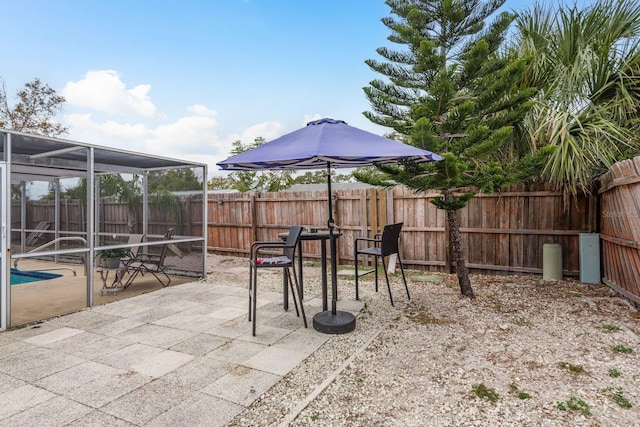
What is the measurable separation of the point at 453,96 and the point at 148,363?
13.1 ft

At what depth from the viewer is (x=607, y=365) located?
7.97 ft

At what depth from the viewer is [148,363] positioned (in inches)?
99.4

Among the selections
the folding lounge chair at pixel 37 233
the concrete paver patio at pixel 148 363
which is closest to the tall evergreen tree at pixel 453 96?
the concrete paver patio at pixel 148 363

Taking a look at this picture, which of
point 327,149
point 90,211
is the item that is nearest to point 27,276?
point 90,211

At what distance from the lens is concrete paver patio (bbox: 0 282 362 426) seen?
6.30 ft

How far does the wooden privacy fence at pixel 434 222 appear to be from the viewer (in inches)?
197

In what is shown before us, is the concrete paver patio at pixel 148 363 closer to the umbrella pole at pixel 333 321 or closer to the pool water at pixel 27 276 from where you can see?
the umbrella pole at pixel 333 321

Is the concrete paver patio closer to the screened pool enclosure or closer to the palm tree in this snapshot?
the screened pool enclosure

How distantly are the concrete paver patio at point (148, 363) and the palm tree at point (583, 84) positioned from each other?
3197 millimetres

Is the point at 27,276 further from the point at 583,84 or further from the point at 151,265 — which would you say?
the point at 583,84

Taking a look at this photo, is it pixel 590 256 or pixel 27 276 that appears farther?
pixel 590 256

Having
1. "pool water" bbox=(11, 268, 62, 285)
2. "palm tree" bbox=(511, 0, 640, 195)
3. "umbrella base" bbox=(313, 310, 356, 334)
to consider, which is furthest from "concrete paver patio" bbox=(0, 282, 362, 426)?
"palm tree" bbox=(511, 0, 640, 195)

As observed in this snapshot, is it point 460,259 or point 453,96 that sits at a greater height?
point 453,96

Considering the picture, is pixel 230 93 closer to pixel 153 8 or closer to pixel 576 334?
pixel 153 8
